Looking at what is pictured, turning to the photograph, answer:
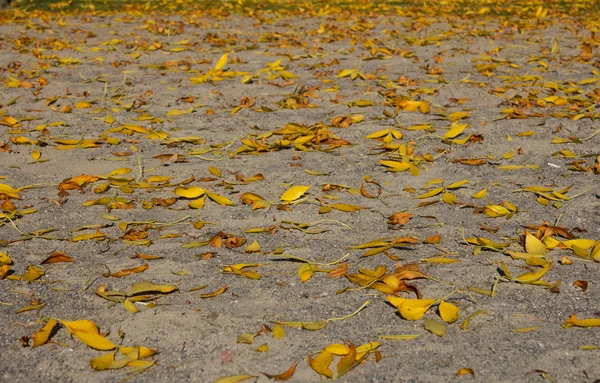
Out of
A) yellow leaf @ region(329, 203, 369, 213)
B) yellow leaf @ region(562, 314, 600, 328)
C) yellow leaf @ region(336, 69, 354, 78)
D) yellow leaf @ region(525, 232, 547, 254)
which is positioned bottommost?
yellow leaf @ region(336, 69, 354, 78)

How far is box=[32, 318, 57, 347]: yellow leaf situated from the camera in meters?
2.09

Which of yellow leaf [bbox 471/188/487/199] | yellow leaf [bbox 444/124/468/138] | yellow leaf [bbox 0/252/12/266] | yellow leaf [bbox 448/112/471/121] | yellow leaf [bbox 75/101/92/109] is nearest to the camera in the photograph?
yellow leaf [bbox 0/252/12/266]

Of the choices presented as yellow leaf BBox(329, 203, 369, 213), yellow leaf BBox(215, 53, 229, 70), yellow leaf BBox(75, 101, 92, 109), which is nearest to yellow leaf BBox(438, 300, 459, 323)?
yellow leaf BBox(329, 203, 369, 213)

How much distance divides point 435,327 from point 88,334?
1.01 meters

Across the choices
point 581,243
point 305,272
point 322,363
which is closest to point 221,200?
point 305,272

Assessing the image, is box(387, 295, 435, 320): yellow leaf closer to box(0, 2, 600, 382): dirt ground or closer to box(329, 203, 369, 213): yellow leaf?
box(0, 2, 600, 382): dirt ground

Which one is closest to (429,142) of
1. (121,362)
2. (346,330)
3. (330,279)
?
(330,279)

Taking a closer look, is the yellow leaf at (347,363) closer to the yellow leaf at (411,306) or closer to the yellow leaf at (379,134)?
the yellow leaf at (411,306)

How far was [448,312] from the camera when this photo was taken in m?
2.22

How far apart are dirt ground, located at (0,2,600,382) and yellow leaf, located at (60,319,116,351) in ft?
0.10

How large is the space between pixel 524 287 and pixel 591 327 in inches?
11.4

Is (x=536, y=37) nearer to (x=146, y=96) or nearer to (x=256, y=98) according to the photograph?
(x=256, y=98)

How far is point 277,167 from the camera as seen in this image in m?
3.52

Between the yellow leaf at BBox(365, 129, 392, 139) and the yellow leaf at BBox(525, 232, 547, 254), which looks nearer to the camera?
the yellow leaf at BBox(525, 232, 547, 254)
